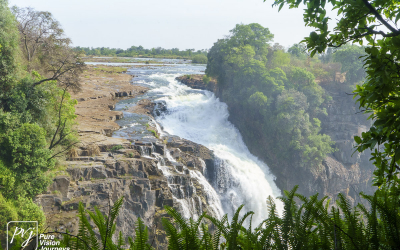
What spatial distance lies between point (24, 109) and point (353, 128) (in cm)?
2652

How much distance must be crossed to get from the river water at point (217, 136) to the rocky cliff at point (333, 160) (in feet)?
3.26

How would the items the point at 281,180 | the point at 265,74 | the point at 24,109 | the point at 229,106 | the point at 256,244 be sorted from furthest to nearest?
the point at 229,106 → the point at 265,74 → the point at 281,180 → the point at 24,109 → the point at 256,244

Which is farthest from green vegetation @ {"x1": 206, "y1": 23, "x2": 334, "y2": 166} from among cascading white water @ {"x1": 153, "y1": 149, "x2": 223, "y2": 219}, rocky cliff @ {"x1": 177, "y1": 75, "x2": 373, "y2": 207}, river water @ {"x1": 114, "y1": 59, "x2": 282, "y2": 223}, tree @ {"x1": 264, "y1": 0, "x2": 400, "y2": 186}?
tree @ {"x1": 264, "y1": 0, "x2": 400, "y2": 186}

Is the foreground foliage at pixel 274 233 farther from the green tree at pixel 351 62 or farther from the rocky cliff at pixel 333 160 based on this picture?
the green tree at pixel 351 62

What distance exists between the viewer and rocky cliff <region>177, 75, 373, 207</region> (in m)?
23.7

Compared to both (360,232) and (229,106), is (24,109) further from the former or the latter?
(229,106)

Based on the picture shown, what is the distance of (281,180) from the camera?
23875mm

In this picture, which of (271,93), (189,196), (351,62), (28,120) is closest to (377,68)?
(28,120)

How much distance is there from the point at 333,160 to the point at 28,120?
23.3 meters

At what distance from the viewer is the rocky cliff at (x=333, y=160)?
23.7 meters

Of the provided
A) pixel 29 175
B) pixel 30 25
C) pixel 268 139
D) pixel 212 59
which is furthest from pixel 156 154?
pixel 212 59

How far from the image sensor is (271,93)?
24.9 metres

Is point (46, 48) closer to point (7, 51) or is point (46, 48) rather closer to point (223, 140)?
point (7, 51)

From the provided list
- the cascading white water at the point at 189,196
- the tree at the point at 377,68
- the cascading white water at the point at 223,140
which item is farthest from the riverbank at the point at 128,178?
the tree at the point at 377,68
